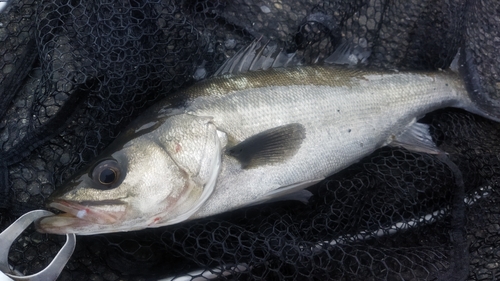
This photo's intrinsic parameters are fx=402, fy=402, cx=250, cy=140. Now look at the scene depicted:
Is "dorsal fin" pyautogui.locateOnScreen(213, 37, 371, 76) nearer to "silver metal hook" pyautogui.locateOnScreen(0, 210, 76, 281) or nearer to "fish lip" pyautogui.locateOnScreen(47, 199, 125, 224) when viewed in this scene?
"fish lip" pyautogui.locateOnScreen(47, 199, 125, 224)

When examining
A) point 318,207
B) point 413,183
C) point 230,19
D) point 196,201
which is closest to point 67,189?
point 196,201

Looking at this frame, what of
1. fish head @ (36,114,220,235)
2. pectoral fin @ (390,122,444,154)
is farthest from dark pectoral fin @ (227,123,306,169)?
pectoral fin @ (390,122,444,154)

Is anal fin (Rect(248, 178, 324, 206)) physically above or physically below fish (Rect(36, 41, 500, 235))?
below

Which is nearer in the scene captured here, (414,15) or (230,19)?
(230,19)

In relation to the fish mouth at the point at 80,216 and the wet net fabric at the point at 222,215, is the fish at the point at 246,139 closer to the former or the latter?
the fish mouth at the point at 80,216

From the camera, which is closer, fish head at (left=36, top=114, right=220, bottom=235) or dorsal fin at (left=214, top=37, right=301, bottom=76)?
fish head at (left=36, top=114, right=220, bottom=235)

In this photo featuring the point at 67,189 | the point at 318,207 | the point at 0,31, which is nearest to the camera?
the point at 67,189

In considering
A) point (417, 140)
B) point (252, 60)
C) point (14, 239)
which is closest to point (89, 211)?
point (14, 239)

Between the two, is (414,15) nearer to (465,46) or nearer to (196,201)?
(465,46)
